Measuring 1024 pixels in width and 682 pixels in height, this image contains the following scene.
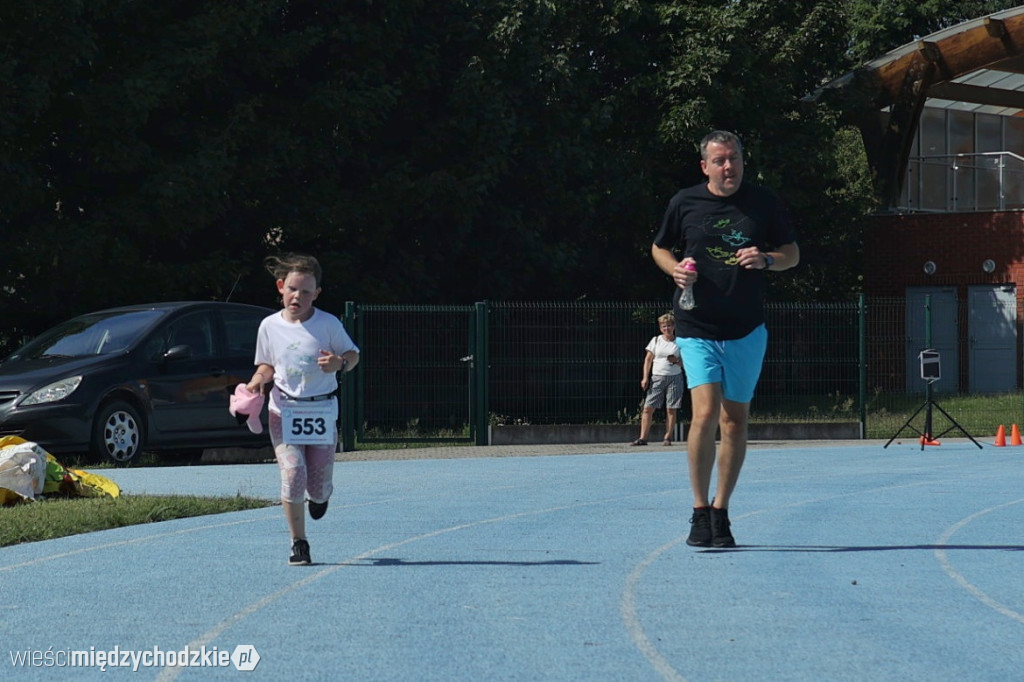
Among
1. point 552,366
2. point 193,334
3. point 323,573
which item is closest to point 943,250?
point 552,366

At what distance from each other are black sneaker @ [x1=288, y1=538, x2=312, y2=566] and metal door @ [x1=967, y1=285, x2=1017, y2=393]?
2397 cm

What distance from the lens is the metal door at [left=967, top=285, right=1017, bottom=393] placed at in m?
31.8

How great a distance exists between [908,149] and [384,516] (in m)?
28.8

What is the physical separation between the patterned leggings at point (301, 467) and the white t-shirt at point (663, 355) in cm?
1332

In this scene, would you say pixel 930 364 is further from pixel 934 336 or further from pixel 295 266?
pixel 295 266

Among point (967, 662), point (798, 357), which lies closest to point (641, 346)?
point (798, 357)

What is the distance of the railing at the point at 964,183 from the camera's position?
124 ft

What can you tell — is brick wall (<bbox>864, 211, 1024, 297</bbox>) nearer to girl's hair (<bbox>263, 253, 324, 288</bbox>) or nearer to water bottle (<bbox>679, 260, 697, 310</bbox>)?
water bottle (<bbox>679, 260, 697, 310</bbox>)

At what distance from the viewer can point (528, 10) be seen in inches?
1092

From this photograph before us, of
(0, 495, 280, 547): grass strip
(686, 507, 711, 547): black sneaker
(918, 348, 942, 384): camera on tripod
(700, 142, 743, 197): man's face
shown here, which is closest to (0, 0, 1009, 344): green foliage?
(918, 348, 942, 384): camera on tripod

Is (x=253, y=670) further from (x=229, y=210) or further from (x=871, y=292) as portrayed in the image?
(x=871, y=292)

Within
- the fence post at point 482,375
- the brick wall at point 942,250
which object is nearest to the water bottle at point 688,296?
the fence post at point 482,375

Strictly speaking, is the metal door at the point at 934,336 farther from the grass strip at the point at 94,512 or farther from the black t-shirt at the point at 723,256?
the black t-shirt at the point at 723,256

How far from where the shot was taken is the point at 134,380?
675 inches
